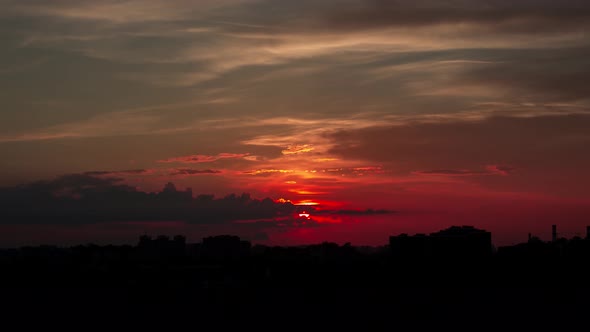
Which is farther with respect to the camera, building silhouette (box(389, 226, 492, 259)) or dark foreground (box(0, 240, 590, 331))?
building silhouette (box(389, 226, 492, 259))

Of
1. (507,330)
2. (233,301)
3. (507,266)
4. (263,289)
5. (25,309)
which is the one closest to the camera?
(507,330)

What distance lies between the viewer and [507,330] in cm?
8994

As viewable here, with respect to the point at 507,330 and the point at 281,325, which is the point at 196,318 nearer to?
the point at 281,325

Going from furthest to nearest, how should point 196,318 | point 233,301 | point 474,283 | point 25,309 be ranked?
point 474,283 < point 233,301 < point 25,309 < point 196,318

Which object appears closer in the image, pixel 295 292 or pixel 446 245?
pixel 295 292

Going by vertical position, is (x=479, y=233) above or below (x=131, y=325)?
above

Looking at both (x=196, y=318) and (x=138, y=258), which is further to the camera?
(x=138, y=258)

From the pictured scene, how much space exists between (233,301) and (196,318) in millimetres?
18041

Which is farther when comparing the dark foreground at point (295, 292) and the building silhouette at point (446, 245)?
the building silhouette at point (446, 245)

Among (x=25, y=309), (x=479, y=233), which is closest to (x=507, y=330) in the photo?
(x=25, y=309)

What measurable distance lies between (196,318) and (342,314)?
18.4 m

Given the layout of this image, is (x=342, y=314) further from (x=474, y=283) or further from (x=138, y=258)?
(x=138, y=258)

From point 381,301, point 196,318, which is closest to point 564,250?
point 381,301

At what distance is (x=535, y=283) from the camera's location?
14325cm
